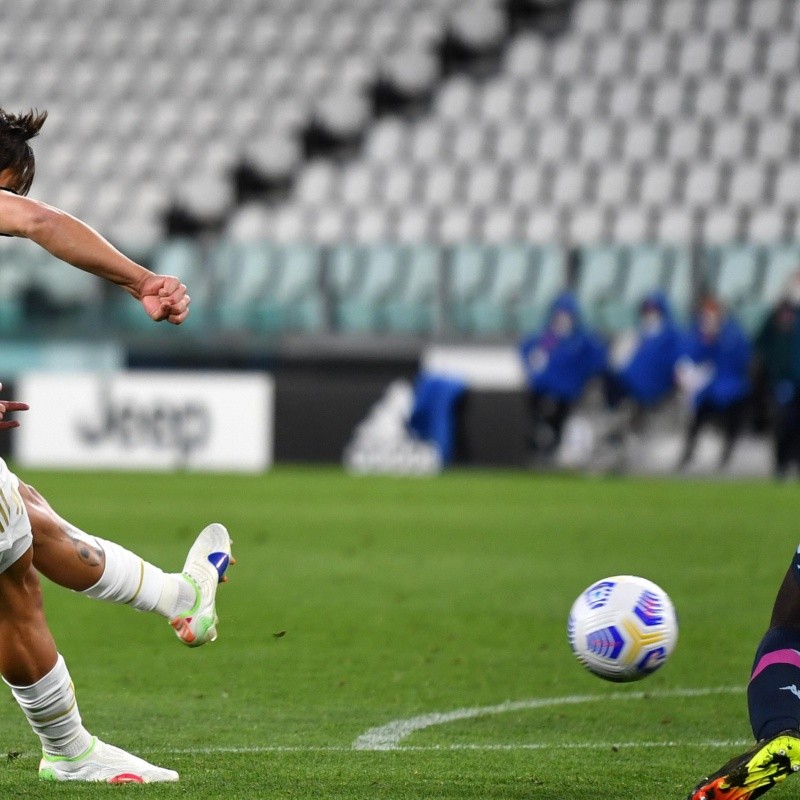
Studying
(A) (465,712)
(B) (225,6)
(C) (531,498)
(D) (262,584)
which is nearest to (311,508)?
(C) (531,498)

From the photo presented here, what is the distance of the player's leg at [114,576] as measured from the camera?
150 inches

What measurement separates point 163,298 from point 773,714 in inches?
61.6

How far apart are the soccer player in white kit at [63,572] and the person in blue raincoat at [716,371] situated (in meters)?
12.4

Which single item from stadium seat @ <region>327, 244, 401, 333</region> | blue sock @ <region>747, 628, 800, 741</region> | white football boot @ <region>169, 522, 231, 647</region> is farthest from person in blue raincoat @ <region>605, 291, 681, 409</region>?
blue sock @ <region>747, 628, 800, 741</region>

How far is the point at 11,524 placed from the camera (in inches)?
140

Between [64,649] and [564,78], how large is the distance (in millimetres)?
15694

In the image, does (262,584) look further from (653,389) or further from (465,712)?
(653,389)

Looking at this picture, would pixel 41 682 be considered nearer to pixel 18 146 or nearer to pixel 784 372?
pixel 18 146

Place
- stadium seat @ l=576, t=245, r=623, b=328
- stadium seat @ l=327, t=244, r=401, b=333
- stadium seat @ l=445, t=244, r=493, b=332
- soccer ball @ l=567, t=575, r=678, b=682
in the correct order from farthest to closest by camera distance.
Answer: stadium seat @ l=327, t=244, r=401, b=333, stadium seat @ l=445, t=244, r=493, b=332, stadium seat @ l=576, t=245, r=623, b=328, soccer ball @ l=567, t=575, r=678, b=682

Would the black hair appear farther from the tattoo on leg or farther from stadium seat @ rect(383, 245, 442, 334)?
stadium seat @ rect(383, 245, 442, 334)

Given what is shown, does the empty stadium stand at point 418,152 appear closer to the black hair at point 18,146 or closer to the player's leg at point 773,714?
the player's leg at point 773,714

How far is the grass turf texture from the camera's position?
4.00 meters

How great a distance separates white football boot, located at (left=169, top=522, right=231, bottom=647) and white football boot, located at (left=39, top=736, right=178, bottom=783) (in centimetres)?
31

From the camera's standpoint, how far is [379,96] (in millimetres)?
21609
